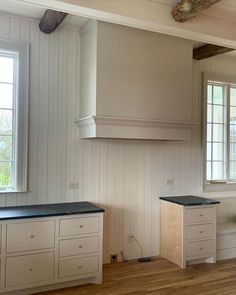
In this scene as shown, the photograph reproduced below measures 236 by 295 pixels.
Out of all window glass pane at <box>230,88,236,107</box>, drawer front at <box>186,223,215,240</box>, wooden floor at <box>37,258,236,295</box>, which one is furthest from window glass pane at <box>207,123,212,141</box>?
wooden floor at <box>37,258,236,295</box>

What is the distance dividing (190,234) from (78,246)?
148cm

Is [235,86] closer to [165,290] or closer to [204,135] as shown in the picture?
[204,135]

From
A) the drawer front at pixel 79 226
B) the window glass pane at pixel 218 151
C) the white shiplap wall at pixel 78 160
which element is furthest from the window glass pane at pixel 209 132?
the drawer front at pixel 79 226

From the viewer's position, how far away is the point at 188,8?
258 cm

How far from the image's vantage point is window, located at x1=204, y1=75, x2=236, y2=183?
469cm

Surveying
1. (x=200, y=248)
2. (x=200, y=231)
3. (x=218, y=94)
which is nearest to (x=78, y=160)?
(x=200, y=231)

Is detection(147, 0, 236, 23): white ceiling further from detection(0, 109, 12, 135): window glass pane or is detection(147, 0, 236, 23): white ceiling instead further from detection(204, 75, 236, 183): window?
detection(0, 109, 12, 135): window glass pane

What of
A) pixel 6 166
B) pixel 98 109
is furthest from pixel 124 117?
pixel 6 166

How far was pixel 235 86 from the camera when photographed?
4875mm

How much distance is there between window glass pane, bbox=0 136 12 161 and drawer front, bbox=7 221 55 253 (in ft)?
2.90

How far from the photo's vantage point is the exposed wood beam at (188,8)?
8.13 ft

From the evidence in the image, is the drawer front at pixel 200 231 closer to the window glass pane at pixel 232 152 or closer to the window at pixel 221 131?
the window at pixel 221 131

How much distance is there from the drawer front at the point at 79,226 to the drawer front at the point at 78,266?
28 cm

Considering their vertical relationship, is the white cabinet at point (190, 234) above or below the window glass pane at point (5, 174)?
below
